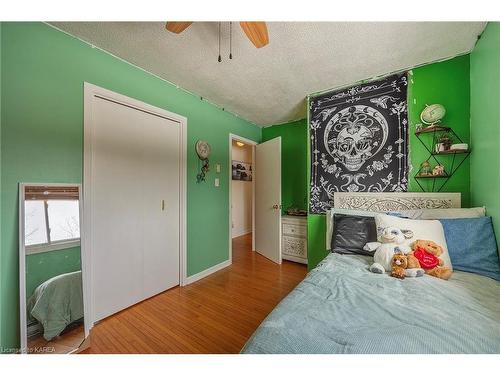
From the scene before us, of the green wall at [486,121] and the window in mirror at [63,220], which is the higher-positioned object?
the green wall at [486,121]

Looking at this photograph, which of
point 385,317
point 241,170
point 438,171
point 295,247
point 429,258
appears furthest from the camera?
point 241,170

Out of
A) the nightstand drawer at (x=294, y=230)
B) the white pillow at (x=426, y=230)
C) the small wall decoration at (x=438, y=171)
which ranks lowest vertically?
the nightstand drawer at (x=294, y=230)

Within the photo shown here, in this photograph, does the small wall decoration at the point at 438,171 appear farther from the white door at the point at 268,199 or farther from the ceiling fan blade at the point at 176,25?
the ceiling fan blade at the point at 176,25

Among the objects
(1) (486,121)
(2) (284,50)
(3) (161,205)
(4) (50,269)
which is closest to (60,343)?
(4) (50,269)

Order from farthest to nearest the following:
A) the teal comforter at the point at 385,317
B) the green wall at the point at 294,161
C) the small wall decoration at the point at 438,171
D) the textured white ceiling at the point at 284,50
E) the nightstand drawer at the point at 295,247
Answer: the green wall at the point at 294,161 < the nightstand drawer at the point at 295,247 < the small wall decoration at the point at 438,171 < the textured white ceiling at the point at 284,50 < the teal comforter at the point at 385,317

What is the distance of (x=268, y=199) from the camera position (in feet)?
10.4

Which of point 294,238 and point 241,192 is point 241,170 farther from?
point 294,238

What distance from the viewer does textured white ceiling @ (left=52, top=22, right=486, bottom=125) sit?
1436 mm

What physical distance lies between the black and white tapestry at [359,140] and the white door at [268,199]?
650 millimetres

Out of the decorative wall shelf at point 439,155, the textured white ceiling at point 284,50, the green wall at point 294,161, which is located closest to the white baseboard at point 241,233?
the green wall at point 294,161

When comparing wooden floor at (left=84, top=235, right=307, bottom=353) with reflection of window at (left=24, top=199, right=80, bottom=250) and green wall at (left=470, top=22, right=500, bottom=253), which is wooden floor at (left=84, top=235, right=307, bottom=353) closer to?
reflection of window at (left=24, top=199, right=80, bottom=250)

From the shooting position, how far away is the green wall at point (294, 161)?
332 cm

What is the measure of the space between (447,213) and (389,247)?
0.63 metres
